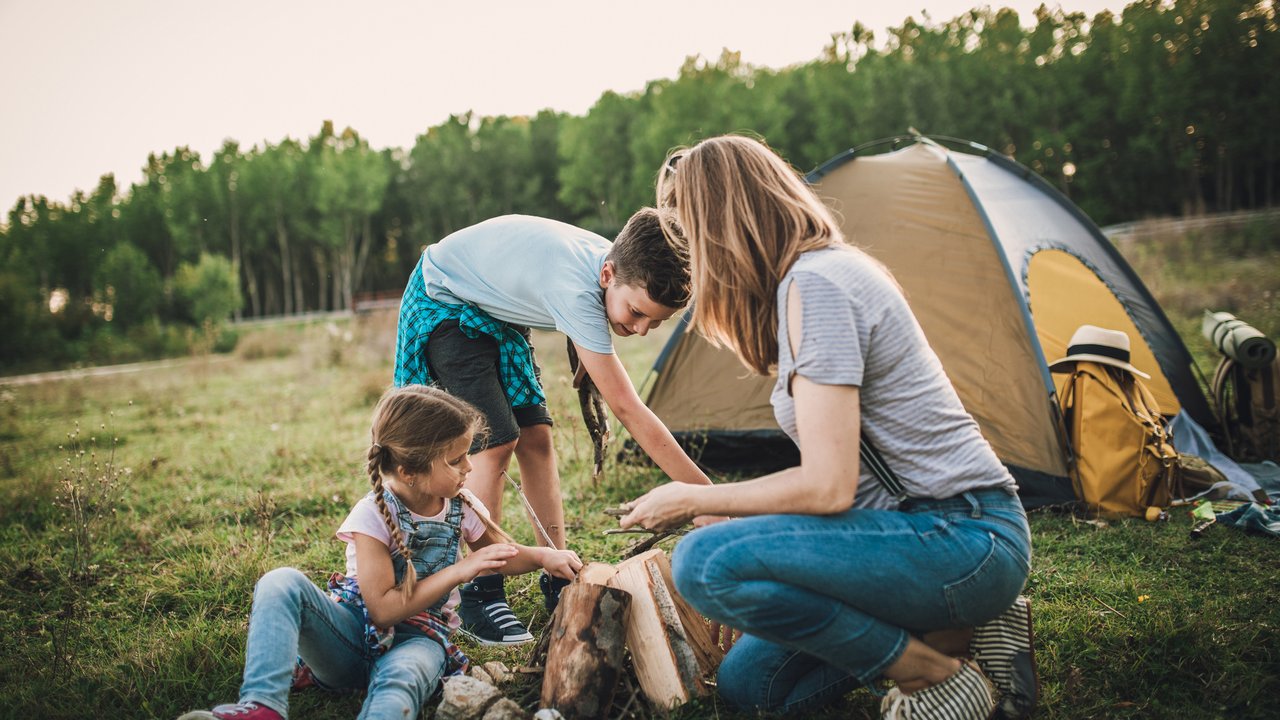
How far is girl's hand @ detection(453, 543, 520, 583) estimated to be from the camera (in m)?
2.22

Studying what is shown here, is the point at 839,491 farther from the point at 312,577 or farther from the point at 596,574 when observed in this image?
the point at 312,577

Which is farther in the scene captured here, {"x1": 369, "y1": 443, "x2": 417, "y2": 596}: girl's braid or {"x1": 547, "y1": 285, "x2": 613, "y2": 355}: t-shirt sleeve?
{"x1": 547, "y1": 285, "x2": 613, "y2": 355}: t-shirt sleeve

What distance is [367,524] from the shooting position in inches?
85.5

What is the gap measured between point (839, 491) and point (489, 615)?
1.55 meters

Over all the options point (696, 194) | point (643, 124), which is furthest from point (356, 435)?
point (643, 124)

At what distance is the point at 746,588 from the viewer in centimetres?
178

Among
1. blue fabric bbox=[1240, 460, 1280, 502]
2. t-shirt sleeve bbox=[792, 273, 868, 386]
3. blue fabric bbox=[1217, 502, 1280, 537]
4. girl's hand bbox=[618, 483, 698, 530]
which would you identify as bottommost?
blue fabric bbox=[1240, 460, 1280, 502]

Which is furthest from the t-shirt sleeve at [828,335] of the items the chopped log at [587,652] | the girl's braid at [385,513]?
the girl's braid at [385,513]

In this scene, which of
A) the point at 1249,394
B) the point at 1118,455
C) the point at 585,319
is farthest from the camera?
the point at 1249,394

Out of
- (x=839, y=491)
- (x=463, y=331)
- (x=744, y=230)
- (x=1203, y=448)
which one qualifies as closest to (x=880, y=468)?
(x=839, y=491)

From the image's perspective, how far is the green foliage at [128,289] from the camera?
30.0 m

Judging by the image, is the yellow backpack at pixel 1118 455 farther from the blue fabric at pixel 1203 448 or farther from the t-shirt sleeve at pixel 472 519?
the t-shirt sleeve at pixel 472 519

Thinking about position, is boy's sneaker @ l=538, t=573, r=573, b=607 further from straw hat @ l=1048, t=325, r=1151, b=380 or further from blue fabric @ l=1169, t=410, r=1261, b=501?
blue fabric @ l=1169, t=410, r=1261, b=501

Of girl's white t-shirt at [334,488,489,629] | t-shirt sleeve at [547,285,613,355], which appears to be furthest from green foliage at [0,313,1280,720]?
t-shirt sleeve at [547,285,613,355]
